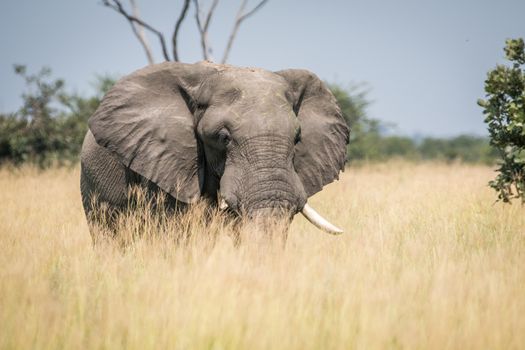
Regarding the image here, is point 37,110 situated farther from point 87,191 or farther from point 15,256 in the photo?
point 15,256

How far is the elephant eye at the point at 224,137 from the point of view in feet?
19.9

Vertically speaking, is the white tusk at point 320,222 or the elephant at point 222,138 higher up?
the elephant at point 222,138

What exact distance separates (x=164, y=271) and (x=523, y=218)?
5.03 m

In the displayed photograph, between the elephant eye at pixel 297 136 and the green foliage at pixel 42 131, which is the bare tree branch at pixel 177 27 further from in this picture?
the elephant eye at pixel 297 136

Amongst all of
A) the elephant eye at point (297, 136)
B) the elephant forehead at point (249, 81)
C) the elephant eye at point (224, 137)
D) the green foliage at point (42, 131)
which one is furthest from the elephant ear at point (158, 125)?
the green foliage at point (42, 131)

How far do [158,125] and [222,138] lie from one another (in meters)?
0.82

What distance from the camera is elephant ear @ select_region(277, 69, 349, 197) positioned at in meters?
6.77

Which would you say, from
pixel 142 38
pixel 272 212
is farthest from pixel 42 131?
pixel 272 212

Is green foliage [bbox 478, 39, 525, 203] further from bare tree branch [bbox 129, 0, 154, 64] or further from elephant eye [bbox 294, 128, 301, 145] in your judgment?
bare tree branch [bbox 129, 0, 154, 64]

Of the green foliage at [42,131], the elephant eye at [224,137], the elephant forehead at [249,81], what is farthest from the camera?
the green foliage at [42,131]

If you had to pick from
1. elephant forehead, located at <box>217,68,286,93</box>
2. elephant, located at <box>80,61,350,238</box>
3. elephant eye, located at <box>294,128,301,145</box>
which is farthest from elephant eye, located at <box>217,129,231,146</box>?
elephant eye, located at <box>294,128,301,145</box>

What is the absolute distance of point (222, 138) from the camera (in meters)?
6.07

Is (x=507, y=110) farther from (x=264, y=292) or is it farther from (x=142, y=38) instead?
(x=142, y=38)

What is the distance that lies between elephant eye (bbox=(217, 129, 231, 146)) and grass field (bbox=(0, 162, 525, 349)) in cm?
67
